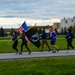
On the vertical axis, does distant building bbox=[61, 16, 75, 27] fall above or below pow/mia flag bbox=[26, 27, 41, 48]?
above

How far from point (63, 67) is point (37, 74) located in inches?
103

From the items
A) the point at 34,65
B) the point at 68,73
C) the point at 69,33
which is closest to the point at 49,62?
the point at 34,65

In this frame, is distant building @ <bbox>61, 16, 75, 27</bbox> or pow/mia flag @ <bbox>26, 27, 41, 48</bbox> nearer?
pow/mia flag @ <bbox>26, 27, 41, 48</bbox>

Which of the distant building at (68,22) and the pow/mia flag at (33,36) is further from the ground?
the distant building at (68,22)

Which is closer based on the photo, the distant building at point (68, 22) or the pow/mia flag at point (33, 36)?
the pow/mia flag at point (33, 36)

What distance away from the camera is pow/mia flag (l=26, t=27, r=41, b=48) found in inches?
1128

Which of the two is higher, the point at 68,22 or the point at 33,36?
the point at 68,22

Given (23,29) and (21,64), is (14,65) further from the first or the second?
(23,29)

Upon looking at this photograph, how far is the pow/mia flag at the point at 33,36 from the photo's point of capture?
28.6 meters

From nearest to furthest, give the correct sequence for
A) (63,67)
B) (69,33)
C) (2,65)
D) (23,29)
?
(63,67) → (2,65) → (69,33) → (23,29)

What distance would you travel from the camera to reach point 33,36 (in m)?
29.0

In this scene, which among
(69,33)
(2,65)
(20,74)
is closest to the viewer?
(20,74)

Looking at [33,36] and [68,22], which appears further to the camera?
[68,22]

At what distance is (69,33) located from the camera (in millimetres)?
25047
